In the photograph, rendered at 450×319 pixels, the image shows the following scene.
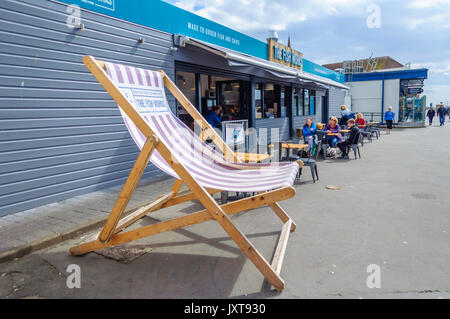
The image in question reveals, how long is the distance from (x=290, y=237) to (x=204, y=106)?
8003 millimetres

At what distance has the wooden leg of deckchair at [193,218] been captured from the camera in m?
2.51

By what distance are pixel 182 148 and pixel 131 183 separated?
0.85 meters

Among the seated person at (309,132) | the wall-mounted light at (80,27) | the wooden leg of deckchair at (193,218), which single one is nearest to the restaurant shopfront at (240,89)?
the seated person at (309,132)

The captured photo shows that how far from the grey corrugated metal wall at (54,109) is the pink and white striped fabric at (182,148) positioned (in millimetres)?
1937

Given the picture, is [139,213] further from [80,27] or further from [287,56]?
[287,56]

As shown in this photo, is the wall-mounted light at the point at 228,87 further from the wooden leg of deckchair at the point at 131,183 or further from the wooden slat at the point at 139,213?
the wooden leg of deckchair at the point at 131,183

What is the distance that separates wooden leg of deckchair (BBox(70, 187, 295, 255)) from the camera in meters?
2.51

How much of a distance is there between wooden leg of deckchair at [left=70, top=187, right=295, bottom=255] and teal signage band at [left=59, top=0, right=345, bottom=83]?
3760 millimetres

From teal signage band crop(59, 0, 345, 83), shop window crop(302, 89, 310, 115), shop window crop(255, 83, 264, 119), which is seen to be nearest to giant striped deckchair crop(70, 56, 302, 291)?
teal signage band crop(59, 0, 345, 83)

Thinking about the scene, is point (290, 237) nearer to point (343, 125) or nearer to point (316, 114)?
point (343, 125)

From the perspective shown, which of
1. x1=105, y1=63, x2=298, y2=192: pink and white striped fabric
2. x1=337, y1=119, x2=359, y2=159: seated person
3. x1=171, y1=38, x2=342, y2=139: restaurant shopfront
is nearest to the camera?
x1=105, y1=63, x2=298, y2=192: pink and white striped fabric

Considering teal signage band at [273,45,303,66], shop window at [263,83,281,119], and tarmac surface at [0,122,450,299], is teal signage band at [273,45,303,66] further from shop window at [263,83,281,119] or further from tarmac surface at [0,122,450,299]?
tarmac surface at [0,122,450,299]

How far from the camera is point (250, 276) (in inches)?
103
